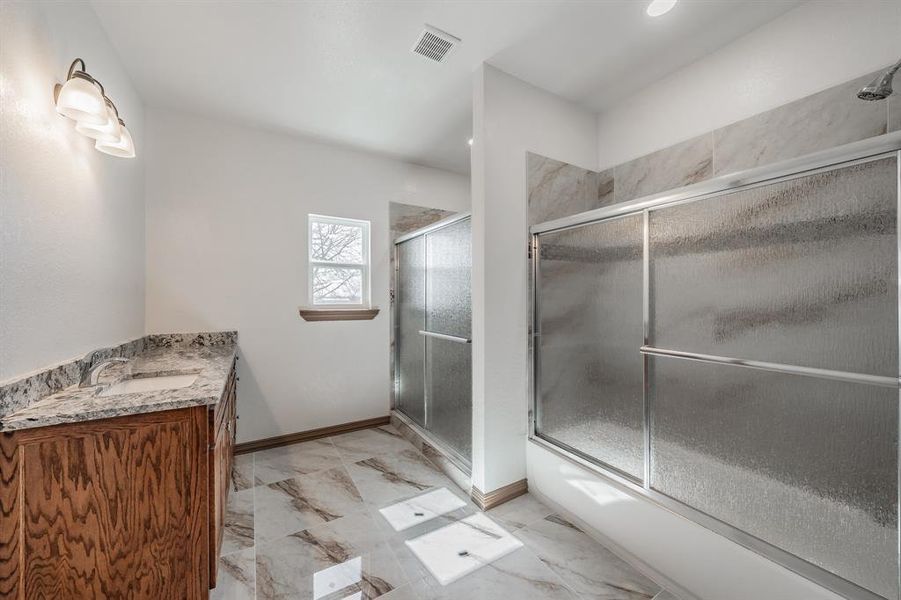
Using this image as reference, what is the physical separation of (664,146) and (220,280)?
328 centimetres

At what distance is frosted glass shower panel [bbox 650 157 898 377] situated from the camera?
1086mm

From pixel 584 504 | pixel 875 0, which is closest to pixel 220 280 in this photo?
pixel 584 504

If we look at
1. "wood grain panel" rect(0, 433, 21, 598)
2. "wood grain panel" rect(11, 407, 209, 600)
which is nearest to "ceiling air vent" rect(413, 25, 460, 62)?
"wood grain panel" rect(11, 407, 209, 600)

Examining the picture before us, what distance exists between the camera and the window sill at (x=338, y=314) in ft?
9.81

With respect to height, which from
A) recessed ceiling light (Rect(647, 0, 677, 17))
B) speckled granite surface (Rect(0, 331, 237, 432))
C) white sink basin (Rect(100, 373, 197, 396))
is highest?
recessed ceiling light (Rect(647, 0, 677, 17))

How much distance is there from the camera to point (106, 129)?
1.46 m

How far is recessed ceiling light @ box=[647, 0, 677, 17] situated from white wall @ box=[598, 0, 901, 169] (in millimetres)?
560

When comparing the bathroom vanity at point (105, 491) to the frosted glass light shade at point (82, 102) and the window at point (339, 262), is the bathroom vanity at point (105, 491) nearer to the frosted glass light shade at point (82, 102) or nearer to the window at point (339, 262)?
the frosted glass light shade at point (82, 102)

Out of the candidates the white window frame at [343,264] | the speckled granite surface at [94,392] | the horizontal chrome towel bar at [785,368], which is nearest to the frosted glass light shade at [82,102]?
the speckled granite surface at [94,392]

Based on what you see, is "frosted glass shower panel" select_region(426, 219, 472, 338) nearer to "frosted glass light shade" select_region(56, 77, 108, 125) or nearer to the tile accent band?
the tile accent band

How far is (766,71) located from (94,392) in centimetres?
338

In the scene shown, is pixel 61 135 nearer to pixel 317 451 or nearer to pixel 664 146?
pixel 317 451

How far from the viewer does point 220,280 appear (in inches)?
106

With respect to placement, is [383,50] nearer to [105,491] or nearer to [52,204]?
[52,204]
